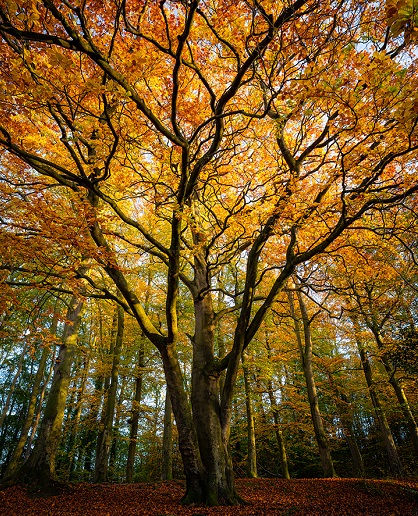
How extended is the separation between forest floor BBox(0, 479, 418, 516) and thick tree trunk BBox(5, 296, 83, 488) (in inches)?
13.3

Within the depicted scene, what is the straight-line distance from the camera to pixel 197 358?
6121mm

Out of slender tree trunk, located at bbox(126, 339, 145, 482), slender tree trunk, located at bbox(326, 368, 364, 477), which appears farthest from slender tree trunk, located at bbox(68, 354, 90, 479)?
slender tree trunk, located at bbox(326, 368, 364, 477)

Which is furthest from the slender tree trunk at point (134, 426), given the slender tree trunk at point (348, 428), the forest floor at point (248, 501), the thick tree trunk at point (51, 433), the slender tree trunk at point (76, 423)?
the slender tree trunk at point (348, 428)

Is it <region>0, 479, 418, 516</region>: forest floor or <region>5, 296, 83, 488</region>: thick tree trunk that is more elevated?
<region>5, 296, 83, 488</region>: thick tree trunk

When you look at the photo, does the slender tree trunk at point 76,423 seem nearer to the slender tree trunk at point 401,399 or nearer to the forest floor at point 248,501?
the forest floor at point 248,501

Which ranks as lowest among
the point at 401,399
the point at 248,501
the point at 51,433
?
the point at 248,501

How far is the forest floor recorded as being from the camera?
4.88m

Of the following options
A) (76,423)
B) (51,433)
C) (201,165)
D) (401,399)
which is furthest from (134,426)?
(201,165)

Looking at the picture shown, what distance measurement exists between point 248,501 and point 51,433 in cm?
449

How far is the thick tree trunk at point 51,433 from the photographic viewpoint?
6.47 m

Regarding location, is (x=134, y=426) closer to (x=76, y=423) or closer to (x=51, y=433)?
(x=76, y=423)

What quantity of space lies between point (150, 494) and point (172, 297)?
4562 millimetres

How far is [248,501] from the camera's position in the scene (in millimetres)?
5414

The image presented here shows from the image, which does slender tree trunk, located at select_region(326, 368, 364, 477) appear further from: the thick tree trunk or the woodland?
the thick tree trunk
